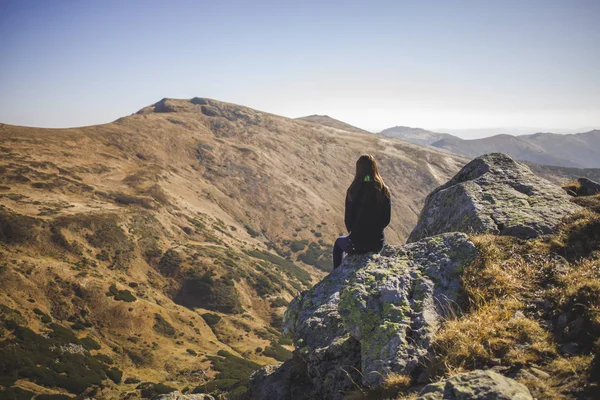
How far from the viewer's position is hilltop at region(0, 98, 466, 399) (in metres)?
36.0

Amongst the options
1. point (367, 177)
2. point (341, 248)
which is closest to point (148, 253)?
point (341, 248)

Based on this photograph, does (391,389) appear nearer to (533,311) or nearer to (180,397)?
(533,311)

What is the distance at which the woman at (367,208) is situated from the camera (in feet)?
30.0

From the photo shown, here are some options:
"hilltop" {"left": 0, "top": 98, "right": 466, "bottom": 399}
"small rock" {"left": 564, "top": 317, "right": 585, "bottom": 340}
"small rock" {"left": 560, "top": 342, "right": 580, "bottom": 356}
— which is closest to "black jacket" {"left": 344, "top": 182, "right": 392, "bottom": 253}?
"small rock" {"left": 564, "top": 317, "right": 585, "bottom": 340}

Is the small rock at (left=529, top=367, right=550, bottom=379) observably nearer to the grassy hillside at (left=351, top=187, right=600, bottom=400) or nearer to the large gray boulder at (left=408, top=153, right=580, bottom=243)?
the grassy hillside at (left=351, top=187, right=600, bottom=400)

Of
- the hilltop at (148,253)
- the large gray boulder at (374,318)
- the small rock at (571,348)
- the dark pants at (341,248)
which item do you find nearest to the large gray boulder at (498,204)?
the large gray boulder at (374,318)

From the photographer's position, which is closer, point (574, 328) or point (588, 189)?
point (574, 328)

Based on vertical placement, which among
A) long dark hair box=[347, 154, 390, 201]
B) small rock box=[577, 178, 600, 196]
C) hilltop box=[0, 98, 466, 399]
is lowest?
hilltop box=[0, 98, 466, 399]

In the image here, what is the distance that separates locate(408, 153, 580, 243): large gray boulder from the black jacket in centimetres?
241

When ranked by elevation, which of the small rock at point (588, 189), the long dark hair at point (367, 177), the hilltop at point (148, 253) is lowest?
the hilltop at point (148, 253)

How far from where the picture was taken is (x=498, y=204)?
982 centimetres

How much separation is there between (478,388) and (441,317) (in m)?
2.40

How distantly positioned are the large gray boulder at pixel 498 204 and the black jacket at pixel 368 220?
2414 mm

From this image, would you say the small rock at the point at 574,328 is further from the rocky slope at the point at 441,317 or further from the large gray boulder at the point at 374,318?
the large gray boulder at the point at 374,318
